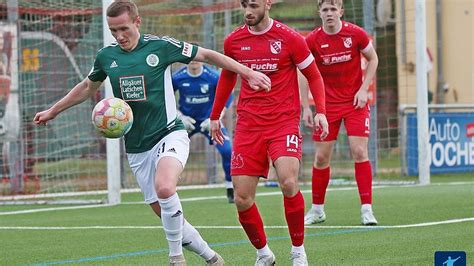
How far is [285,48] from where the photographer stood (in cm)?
849

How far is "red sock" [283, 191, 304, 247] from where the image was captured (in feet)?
27.0

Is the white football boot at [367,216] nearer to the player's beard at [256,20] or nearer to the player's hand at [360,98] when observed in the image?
the player's hand at [360,98]

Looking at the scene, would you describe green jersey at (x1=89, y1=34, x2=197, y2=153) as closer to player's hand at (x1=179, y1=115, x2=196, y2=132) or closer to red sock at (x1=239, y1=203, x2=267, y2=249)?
red sock at (x1=239, y1=203, x2=267, y2=249)

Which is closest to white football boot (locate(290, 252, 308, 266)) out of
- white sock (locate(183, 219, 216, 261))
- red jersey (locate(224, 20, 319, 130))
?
white sock (locate(183, 219, 216, 261))

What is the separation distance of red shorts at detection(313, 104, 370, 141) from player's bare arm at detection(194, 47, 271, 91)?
3202 mm

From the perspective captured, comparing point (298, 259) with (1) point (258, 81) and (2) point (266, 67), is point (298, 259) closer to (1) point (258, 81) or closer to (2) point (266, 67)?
(1) point (258, 81)

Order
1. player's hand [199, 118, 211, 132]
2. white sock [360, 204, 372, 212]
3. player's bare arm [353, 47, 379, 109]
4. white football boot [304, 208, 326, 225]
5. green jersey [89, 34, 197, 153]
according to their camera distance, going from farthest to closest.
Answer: player's hand [199, 118, 211, 132] → white football boot [304, 208, 326, 225] → player's bare arm [353, 47, 379, 109] → white sock [360, 204, 372, 212] → green jersey [89, 34, 197, 153]

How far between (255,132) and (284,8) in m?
10.8

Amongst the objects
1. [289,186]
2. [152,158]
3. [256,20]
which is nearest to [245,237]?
[289,186]

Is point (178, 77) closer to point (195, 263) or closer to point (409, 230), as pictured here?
point (409, 230)

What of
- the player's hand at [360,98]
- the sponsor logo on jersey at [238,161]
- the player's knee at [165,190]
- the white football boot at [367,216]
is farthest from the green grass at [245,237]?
the player's hand at [360,98]

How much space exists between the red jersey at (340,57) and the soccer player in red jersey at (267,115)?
8.59ft

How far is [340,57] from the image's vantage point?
1124 centimetres

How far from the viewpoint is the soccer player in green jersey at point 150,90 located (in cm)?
806
